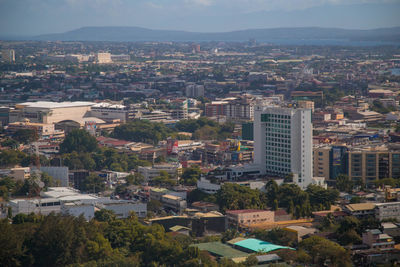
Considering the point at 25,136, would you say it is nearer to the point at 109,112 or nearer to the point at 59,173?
the point at 109,112

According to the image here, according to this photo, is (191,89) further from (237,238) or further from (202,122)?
(237,238)

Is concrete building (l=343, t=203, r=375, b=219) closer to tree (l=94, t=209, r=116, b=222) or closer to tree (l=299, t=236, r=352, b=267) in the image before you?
tree (l=299, t=236, r=352, b=267)

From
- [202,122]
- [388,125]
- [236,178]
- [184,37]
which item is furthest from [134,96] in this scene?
[184,37]

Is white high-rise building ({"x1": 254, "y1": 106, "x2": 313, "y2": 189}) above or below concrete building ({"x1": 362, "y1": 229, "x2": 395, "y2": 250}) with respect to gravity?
above

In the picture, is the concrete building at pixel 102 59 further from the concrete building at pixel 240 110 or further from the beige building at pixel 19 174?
the beige building at pixel 19 174

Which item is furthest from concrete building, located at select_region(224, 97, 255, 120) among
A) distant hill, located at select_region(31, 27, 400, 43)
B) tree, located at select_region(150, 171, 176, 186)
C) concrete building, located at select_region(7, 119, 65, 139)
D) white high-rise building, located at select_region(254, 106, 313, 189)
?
distant hill, located at select_region(31, 27, 400, 43)

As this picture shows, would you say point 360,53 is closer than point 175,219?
No

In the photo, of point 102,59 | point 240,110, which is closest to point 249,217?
point 240,110
